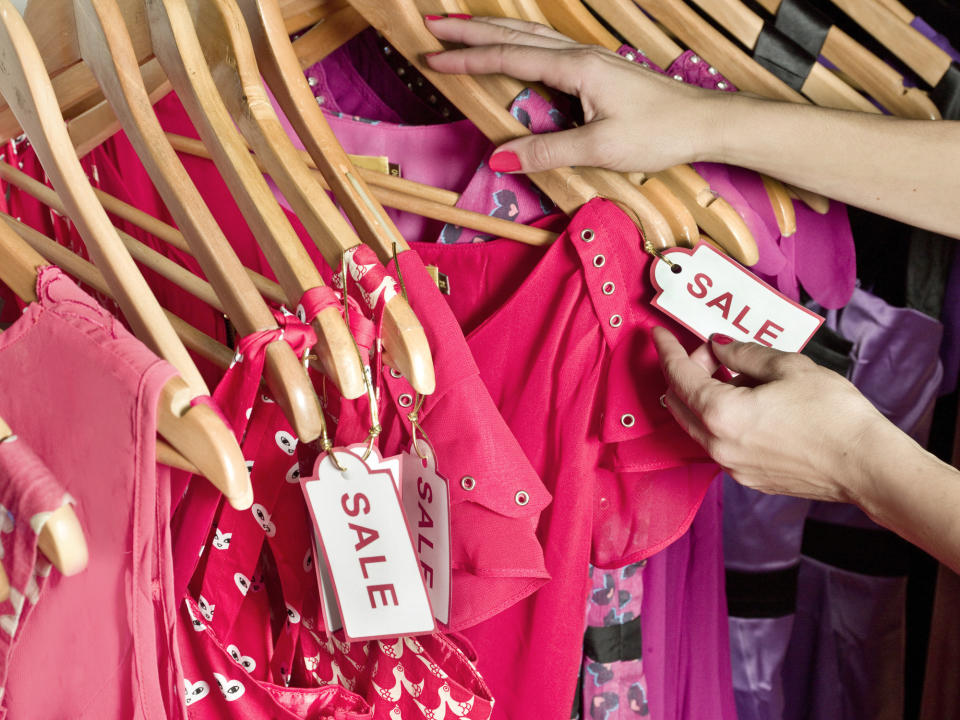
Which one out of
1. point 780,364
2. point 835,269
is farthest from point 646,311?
point 835,269

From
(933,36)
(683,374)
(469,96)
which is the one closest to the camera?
(683,374)

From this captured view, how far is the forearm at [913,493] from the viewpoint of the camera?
1.66 ft

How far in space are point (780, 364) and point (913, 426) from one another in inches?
16.0

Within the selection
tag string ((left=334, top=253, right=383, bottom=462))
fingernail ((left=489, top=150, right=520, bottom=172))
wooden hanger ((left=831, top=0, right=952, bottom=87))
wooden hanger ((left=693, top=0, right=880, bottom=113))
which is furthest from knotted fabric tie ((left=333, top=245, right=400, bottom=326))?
wooden hanger ((left=831, top=0, right=952, bottom=87))

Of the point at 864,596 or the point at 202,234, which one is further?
the point at 864,596

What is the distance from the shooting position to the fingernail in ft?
2.29

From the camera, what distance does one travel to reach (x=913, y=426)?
2.93 feet

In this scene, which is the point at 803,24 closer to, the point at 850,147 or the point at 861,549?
the point at 850,147

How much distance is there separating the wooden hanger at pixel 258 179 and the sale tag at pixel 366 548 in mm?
86

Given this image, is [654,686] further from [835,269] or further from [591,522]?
[835,269]

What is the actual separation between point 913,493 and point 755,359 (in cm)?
14

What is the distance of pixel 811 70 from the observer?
784mm

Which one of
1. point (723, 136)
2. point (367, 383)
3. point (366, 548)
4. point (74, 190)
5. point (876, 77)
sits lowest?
point (366, 548)

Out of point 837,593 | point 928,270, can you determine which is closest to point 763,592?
point 837,593
